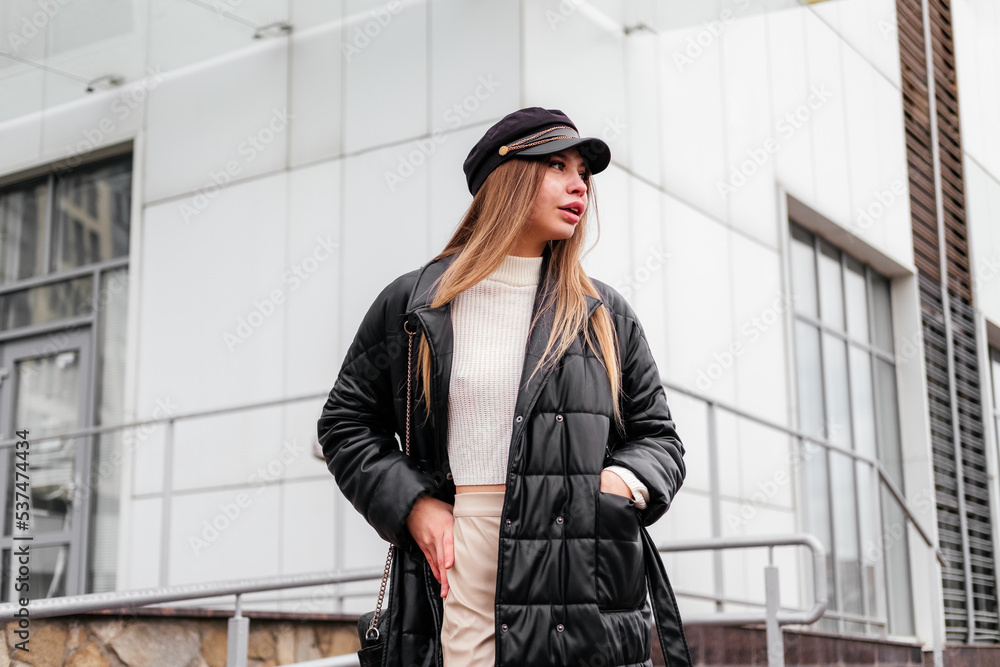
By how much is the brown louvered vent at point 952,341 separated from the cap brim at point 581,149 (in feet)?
32.3

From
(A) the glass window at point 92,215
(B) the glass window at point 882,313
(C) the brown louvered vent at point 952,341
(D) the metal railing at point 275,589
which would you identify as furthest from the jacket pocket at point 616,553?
(C) the brown louvered vent at point 952,341

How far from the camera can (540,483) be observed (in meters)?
Answer: 1.90

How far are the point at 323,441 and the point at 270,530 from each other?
195 inches

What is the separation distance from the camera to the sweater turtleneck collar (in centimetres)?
215

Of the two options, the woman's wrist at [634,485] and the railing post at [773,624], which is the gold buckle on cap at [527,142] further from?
the railing post at [773,624]

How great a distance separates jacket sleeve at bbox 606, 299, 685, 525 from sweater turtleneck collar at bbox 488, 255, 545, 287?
178mm

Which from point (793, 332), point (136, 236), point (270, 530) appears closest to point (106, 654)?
point (270, 530)

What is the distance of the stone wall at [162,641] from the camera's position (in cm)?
403

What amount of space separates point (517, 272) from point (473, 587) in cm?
60

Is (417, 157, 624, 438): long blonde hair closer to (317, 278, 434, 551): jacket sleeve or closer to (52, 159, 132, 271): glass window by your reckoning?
(317, 278, 434, 551): jacket sleeve

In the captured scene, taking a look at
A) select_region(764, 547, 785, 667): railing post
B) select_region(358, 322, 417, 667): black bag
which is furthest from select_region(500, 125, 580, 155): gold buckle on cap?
select_region(764, 547, 785, 667): railing post

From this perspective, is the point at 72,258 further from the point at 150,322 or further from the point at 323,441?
the point at 323,441

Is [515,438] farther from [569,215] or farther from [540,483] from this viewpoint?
[569,215]

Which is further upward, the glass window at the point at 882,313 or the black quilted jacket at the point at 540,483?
the glass window at the point at 882,313
